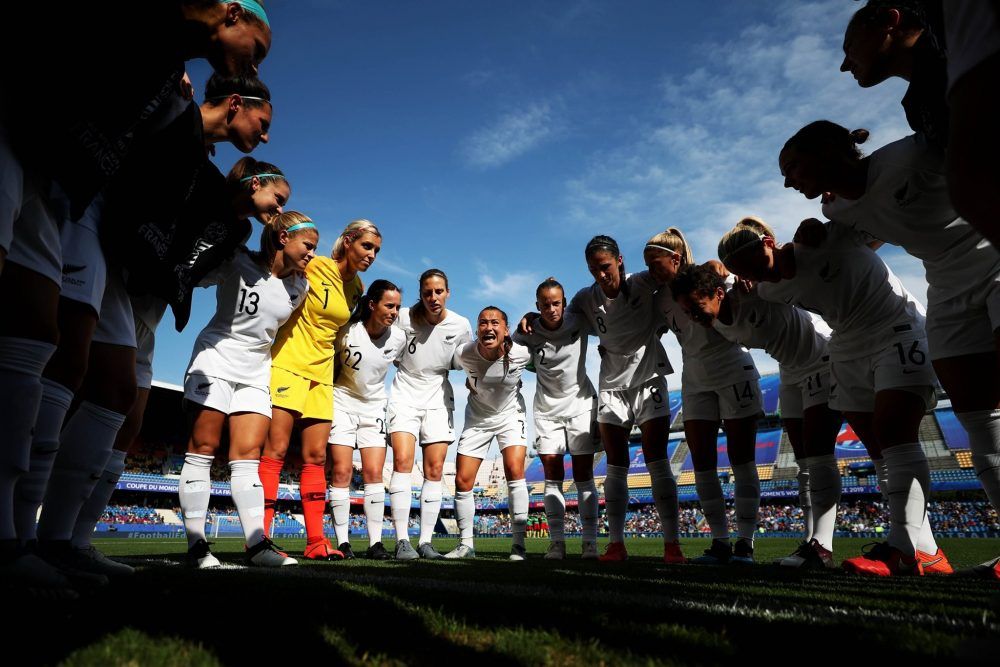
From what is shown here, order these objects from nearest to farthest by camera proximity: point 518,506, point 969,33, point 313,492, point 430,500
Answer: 1. point 969,33
2. point 313,492
3. point 518,506
4. point 430,500

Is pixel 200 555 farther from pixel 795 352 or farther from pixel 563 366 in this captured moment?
pixel 795 352

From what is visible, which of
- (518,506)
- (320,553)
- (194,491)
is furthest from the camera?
(518,506)

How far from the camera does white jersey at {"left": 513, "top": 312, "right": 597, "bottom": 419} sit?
20.7 ft

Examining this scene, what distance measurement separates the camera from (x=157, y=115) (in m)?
2.49

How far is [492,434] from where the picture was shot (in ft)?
21.9

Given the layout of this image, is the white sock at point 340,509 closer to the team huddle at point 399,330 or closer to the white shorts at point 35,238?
the team huddle at point 399,330

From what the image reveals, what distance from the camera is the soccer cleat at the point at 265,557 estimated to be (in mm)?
3635

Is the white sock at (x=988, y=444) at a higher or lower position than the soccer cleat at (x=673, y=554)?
higher

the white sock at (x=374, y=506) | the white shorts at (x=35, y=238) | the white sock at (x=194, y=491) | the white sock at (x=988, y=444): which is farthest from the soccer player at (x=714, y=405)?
the white shorts at (x=35, y=238)

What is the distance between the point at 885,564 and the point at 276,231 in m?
4.65

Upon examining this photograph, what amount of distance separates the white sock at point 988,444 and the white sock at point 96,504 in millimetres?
4419

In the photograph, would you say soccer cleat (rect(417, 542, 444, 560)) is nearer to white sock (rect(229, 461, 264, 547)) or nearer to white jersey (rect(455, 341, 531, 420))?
white jersey (rect(455, 341, 531, 420))

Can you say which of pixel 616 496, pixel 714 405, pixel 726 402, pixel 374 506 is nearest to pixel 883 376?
pixel 726 402

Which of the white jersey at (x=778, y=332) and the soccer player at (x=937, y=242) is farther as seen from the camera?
the white jersey at (x=778, y=332)
